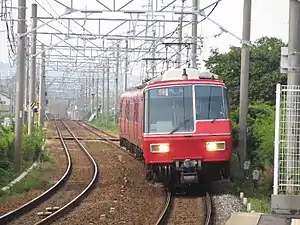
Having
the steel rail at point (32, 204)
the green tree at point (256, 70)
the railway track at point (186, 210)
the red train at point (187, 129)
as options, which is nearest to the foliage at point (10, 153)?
the steel rail at point (32, 204)

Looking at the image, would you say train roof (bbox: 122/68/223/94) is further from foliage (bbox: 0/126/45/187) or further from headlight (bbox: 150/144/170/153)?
foliage (bbox: 0/126/45/187)

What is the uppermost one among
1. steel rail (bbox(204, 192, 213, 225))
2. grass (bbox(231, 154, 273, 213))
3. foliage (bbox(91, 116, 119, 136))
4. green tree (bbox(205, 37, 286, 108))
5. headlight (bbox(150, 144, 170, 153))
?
green tree (bbox(205, 37, 286, 108))

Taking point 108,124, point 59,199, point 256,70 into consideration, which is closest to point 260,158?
point 59,199

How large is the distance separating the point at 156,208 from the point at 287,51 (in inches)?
184

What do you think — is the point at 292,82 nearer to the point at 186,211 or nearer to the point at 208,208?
the point at 208,208

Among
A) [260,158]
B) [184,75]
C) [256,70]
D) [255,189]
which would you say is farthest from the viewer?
[256,70]

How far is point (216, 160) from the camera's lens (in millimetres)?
15367

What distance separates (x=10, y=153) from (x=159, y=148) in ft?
24.7

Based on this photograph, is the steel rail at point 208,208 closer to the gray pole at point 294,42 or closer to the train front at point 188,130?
the train front at point 188,130

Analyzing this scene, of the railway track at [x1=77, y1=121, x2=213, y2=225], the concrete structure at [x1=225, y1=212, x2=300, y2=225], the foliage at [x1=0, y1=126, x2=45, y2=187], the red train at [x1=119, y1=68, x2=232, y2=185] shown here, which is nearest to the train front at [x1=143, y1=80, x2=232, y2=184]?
the red train at [x1=119, y1=68, x2=232, y2=185]

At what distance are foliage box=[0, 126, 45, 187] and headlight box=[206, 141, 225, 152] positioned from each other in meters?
5.63

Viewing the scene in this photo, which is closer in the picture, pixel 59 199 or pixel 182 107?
pixel 59 199

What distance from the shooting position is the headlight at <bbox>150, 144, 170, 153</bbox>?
15345 millimetres

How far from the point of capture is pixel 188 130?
15.4m
